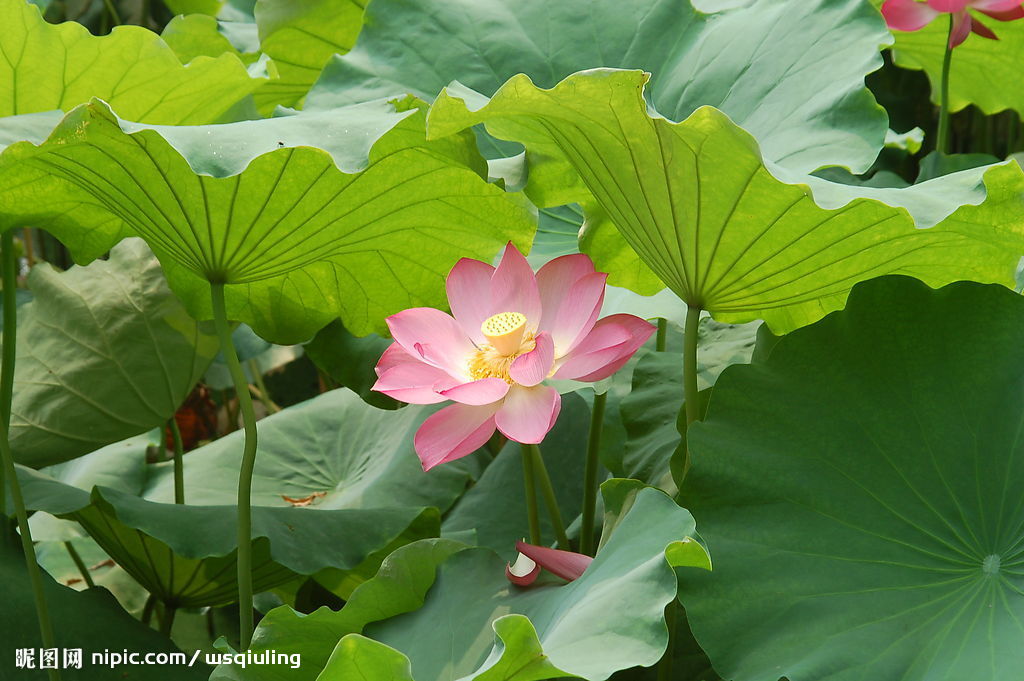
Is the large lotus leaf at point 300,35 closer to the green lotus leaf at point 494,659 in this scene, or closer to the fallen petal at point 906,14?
the fallen petal at point 906,14

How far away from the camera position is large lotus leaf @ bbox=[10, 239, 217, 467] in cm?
116

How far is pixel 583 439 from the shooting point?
46.7 inches

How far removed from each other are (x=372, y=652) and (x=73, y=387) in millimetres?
779

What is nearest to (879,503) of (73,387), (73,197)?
(73,197)

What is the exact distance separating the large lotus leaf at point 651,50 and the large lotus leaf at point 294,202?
0.64 ft

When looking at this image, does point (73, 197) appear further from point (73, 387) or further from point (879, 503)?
point (879, 503)

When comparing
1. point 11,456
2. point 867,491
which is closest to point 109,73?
point 11,456

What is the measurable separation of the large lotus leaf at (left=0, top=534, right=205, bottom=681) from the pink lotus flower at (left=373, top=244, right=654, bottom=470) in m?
0.38

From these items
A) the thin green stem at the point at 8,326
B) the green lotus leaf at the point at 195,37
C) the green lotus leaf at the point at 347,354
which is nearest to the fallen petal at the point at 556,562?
the green lotus leaf at the point at 347,354

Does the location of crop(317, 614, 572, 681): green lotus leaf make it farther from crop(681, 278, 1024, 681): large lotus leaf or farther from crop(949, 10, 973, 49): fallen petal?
crop(949, 10, 973, 49): fallen petal

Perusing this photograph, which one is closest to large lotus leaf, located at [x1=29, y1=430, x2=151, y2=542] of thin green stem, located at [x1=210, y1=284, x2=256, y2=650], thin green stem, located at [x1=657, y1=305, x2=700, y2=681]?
thin green stem, located at [x1=210, y1=284, x2=256, y2=650]

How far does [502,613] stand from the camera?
2.19 ft

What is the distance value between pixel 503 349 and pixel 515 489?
0.45 m

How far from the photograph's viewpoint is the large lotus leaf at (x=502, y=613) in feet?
1.70
